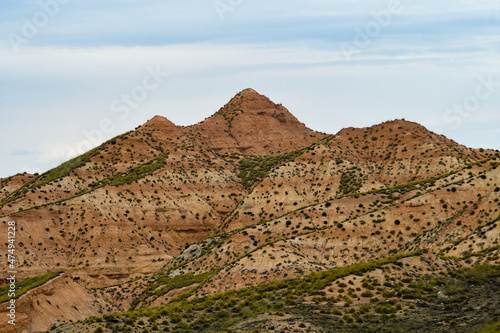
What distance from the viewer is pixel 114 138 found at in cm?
14988

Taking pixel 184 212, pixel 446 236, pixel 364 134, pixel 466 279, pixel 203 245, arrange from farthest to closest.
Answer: pixel 364 134 < pixel 184 212 < pixel 203 245 < pixel 446 236 < pixel 466 279

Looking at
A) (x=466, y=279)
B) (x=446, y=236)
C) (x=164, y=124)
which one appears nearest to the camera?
(x=466, y=279)

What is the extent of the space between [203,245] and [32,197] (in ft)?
98.1

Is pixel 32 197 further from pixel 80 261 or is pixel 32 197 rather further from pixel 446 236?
pixel 446 236

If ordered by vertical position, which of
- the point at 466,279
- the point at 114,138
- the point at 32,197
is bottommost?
the point at 466,279

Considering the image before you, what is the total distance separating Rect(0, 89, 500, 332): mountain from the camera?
72.1 metres

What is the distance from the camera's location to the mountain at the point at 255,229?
7206 cm

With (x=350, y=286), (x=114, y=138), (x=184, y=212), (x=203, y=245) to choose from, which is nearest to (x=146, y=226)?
(x=184, y=212)

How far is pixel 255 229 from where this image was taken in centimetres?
11000

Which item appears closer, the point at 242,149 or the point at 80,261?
the point at 80,261

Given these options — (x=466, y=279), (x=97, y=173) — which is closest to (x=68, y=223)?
(x=97, y=173)

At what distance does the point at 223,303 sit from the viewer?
75188 millimetres

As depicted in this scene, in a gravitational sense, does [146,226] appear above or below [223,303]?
above

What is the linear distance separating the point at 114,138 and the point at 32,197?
22380mm
